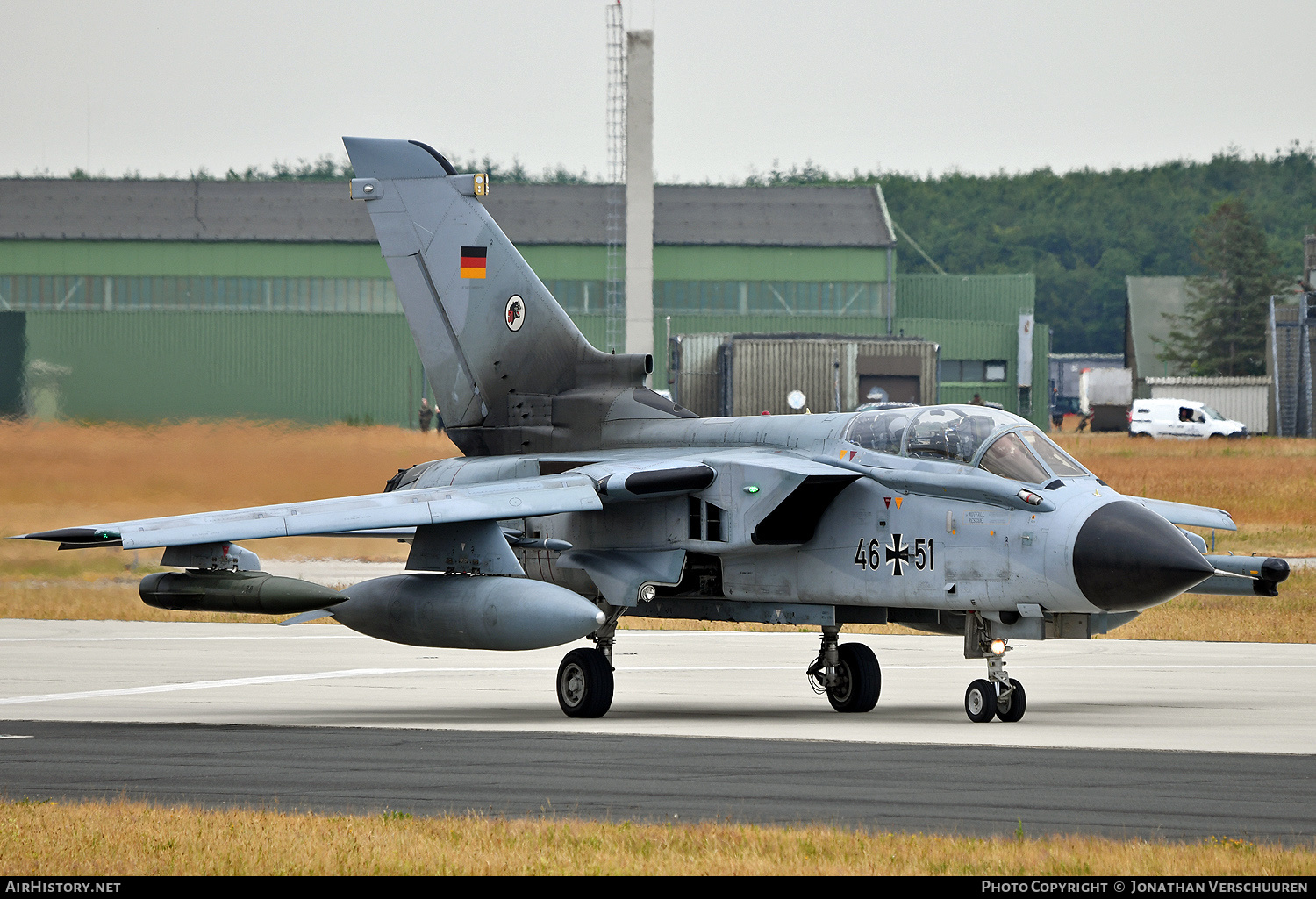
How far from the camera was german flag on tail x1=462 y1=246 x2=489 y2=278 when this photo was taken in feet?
61.4

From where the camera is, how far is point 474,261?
18734mm

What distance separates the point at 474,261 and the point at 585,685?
5464mm

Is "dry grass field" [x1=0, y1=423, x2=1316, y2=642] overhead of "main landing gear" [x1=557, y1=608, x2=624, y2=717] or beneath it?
overhead

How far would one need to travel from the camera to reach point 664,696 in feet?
56.7

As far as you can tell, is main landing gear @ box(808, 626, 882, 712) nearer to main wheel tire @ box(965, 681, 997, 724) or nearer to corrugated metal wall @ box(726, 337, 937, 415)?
main wheel tire @ box(965, 681, 997, 724)

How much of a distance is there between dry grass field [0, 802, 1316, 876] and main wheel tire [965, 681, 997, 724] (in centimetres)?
579

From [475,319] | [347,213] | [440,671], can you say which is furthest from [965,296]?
[475,319]

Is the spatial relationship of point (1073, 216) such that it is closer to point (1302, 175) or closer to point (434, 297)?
point (1302, 175)

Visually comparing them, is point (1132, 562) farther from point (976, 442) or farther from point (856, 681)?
point (856, 681)

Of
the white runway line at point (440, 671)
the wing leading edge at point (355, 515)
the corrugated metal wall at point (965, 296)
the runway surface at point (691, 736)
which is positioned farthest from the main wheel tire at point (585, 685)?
the corrugated metal wall at point (965, 296)

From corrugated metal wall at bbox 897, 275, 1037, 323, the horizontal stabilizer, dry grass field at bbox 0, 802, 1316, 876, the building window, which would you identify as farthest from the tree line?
dry grass field at bbox 0, 802, 1316, 876

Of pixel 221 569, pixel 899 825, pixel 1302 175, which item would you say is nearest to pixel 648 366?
pixel 221 569

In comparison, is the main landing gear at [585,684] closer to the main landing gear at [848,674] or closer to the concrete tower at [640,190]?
the main landing gear at [848,674]

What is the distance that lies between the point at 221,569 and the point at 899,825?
811cm
